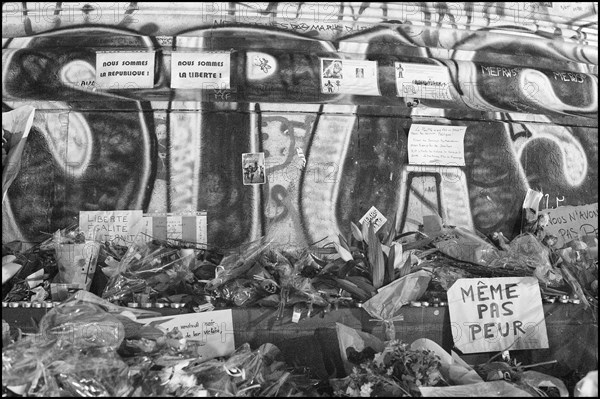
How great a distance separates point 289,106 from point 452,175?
4.47ft

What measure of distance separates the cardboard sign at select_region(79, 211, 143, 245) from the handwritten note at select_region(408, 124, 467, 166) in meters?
2.08

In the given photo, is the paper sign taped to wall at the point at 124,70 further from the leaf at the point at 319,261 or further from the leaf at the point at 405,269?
the leaf at the point at 405,269

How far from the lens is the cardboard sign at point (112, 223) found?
4223 millimetres

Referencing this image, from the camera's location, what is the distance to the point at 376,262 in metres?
3.16

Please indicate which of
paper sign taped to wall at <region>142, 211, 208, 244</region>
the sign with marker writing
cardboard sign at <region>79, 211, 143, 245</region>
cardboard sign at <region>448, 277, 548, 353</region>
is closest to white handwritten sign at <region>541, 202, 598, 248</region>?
cardboard sign at <region>448, 277, 548, 353</region>

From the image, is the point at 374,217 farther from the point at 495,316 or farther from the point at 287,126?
the point at 495,316

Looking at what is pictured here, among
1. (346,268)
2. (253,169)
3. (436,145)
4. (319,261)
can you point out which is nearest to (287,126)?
(253,169)

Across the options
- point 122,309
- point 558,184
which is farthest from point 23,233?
point 558,184

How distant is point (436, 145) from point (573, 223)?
3.68 feet

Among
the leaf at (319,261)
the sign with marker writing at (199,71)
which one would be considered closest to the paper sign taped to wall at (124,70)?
the sign with marker writing at (199,71)

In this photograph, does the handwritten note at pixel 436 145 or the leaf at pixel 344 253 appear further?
the handwritten note at pixel 436 145

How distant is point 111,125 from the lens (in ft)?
14.3

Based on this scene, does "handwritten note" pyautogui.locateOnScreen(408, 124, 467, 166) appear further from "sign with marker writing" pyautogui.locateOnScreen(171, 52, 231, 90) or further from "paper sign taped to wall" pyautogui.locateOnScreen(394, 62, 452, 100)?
"sign with marker writing" pyautogui.locateOnScreen(171, 52, 231, 90)

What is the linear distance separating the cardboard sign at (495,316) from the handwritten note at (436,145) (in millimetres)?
1585
